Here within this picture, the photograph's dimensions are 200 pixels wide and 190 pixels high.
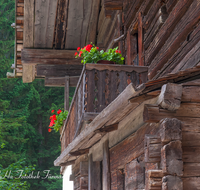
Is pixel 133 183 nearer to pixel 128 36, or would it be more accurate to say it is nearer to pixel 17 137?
pixel 128 36

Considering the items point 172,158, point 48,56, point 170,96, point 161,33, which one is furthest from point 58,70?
point 172,158

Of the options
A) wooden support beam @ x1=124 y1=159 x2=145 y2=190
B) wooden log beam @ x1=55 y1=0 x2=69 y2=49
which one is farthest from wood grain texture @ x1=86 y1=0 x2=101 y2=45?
wooden support beam @ x1=124 y1=159 x2=145 y2=190

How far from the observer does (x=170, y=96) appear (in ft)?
10.1

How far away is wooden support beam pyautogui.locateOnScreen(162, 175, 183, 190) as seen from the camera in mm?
2904

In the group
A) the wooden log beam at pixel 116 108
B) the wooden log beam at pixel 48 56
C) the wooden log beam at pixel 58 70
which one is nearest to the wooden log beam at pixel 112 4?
the wooden log beam at pixel 48 56

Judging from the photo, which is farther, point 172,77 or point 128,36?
point 128,36

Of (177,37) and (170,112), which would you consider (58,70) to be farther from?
(170,112)

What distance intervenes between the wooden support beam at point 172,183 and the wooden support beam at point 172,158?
0.04 m

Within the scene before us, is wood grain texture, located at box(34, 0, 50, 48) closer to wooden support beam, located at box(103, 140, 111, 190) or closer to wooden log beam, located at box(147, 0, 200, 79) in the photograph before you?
wooden log beam, located at box(147, 0, 200, 79)

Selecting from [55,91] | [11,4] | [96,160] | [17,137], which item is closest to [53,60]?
[96,160]

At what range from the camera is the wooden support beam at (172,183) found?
2.90m

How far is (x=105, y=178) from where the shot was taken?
499cm

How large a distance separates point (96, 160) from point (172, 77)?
10.00ft

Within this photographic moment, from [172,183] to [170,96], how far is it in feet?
2.44
